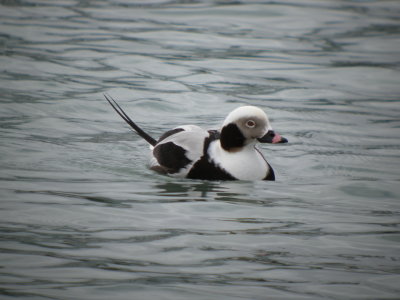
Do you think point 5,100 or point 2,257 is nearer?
point 2,257

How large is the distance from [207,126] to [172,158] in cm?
227

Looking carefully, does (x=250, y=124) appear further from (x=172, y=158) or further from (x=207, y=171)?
(x=172, y=158)

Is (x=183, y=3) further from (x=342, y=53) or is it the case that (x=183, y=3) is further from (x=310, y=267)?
(x=310, y=267)

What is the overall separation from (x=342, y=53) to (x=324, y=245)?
7.58 m

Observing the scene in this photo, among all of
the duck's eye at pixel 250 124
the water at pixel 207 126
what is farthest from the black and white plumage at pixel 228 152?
the water at pixel 207 126

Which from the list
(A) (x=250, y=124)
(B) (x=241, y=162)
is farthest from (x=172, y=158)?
(A) (x=250, y=124)

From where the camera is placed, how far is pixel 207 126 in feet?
29.1

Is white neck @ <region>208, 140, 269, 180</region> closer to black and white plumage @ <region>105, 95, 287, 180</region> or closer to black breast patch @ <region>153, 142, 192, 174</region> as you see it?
black and white plumage @ <region>105, 95, 287, 180</region>

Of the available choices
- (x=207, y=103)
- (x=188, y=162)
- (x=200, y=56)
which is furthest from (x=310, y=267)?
(x=200, y=56)

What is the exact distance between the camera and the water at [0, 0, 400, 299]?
13.8 ft

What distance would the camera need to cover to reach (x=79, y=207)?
17.9 ft

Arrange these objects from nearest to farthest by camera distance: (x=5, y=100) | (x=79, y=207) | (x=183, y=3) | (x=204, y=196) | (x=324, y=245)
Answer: (x=324, y=245) < (x=79, y=207) < (x=204, y=196) < (x=5, y=100) < (x=183, y=3)

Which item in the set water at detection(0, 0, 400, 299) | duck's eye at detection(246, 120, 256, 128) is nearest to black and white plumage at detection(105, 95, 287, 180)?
duck's eye at detection(246, 120, 256, 128)

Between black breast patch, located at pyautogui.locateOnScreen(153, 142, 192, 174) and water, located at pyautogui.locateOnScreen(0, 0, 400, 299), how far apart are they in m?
0.11
